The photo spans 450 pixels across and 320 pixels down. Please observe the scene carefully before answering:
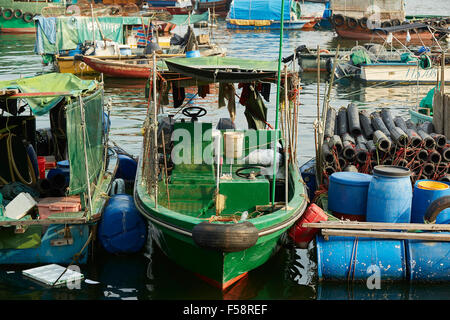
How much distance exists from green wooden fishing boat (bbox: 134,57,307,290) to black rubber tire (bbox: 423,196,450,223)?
7.01 ft

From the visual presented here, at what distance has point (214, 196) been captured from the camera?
433 inches

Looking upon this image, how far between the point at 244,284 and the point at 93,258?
2.81 metres

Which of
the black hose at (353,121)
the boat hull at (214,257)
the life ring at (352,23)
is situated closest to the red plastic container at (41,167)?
the boat hull at (214,257)

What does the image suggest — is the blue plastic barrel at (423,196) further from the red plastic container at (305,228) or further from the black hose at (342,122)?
the black hose at (342,122)

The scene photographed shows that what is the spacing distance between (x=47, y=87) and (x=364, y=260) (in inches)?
252

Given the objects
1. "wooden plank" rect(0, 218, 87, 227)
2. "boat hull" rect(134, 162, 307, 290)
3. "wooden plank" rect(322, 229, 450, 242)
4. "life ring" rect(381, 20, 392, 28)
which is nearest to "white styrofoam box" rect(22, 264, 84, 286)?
"wooden plank" rect(0, 218, 87, 227)

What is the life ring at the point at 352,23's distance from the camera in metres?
50.8

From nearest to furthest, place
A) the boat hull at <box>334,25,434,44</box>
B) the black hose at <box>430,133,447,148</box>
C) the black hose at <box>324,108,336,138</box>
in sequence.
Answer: the black hose at <box>430,133,447,148</box> → the black hose at <box>324,108,336,138</box> → the boat hull at <box>334,25,434,44</box>

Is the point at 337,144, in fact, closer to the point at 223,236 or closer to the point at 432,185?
the point at 432,185

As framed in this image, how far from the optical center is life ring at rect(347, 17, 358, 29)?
50.8 meters

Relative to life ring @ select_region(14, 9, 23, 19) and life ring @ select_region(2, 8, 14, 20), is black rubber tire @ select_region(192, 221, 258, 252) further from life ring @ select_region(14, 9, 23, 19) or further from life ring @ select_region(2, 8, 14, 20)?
life ring @ select_region(2, 8, 14, 20)

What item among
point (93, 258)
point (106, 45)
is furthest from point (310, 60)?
point (93, 258)

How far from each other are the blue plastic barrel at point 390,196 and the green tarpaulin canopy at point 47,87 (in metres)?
5.40

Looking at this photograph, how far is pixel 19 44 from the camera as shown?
1908 inches
